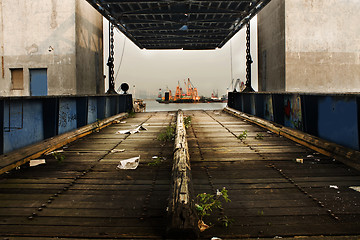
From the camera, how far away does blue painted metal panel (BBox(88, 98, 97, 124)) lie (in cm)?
961

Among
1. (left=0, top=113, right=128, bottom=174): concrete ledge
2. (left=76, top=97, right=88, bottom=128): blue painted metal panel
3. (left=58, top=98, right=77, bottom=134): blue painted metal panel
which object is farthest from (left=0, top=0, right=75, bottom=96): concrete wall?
(left=0, top=113, right=128, bottom=174): concrete ledge

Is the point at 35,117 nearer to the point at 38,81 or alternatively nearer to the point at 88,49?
the point at 38,81

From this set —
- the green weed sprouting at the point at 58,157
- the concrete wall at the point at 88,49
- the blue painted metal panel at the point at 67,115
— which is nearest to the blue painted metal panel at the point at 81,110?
the blue painted metal panel at the point at 67,115

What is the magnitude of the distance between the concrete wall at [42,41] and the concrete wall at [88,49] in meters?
0.24

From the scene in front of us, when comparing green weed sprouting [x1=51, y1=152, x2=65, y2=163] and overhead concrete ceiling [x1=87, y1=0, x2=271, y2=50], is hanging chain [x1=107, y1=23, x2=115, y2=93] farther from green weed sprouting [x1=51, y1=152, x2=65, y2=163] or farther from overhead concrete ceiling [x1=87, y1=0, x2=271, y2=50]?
green weed sprouting [x1=51, y1=152, x2=65, y2=163]

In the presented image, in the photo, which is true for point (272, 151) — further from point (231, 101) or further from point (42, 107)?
point (231, 101)

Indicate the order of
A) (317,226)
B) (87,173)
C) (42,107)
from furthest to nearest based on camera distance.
→ 1. (42,107)
2. (87,173)
3. (317,226)

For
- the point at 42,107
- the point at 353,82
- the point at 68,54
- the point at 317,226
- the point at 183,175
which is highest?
the point at 68,54

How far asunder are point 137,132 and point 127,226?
6.60 meters

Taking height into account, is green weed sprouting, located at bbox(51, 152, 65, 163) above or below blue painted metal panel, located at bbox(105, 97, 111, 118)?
below

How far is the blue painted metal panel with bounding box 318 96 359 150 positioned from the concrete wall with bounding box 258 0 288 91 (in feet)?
49.5

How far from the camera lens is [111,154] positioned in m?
6.09

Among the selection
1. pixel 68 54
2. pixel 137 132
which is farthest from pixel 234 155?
pixel 68 54

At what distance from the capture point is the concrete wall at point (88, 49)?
65.4 ft
